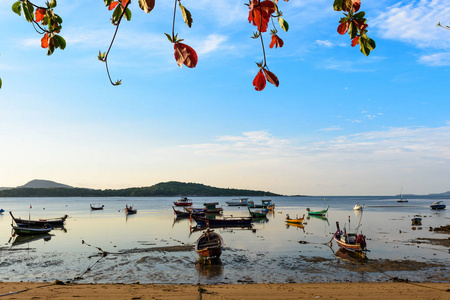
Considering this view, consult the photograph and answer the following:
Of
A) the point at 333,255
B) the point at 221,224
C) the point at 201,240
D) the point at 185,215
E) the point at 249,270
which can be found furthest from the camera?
the point at 185,215

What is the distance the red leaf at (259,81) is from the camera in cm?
163

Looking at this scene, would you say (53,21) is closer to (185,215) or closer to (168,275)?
(168,275)

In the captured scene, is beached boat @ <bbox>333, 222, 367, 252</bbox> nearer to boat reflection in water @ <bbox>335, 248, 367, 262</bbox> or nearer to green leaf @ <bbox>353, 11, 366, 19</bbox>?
boat reflection in water @ <bbox>335, 248, 367, 262</bbox>

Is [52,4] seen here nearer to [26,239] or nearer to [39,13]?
[39,13]

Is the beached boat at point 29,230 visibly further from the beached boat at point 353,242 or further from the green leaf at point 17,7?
the green leaf at point 17,7

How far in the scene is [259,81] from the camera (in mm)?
1642

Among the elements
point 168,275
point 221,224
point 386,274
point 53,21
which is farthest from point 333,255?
point 53,21

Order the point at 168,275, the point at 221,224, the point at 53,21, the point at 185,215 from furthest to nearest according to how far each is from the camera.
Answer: the point at 185,215 → the point at 221,224 → the point at 168,275 → the point at 53,21

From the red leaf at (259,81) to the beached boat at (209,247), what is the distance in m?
23.8

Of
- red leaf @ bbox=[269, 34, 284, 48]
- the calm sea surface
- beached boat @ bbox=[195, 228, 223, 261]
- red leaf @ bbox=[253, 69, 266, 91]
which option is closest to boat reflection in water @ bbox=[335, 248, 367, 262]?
the calm sea surface

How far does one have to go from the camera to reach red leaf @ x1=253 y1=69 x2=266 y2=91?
1.63m

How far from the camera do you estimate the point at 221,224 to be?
51.2 meters

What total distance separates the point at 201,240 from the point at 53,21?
81.2 ft

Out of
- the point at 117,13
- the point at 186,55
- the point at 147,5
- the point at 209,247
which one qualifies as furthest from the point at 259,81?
the point at 209,247
